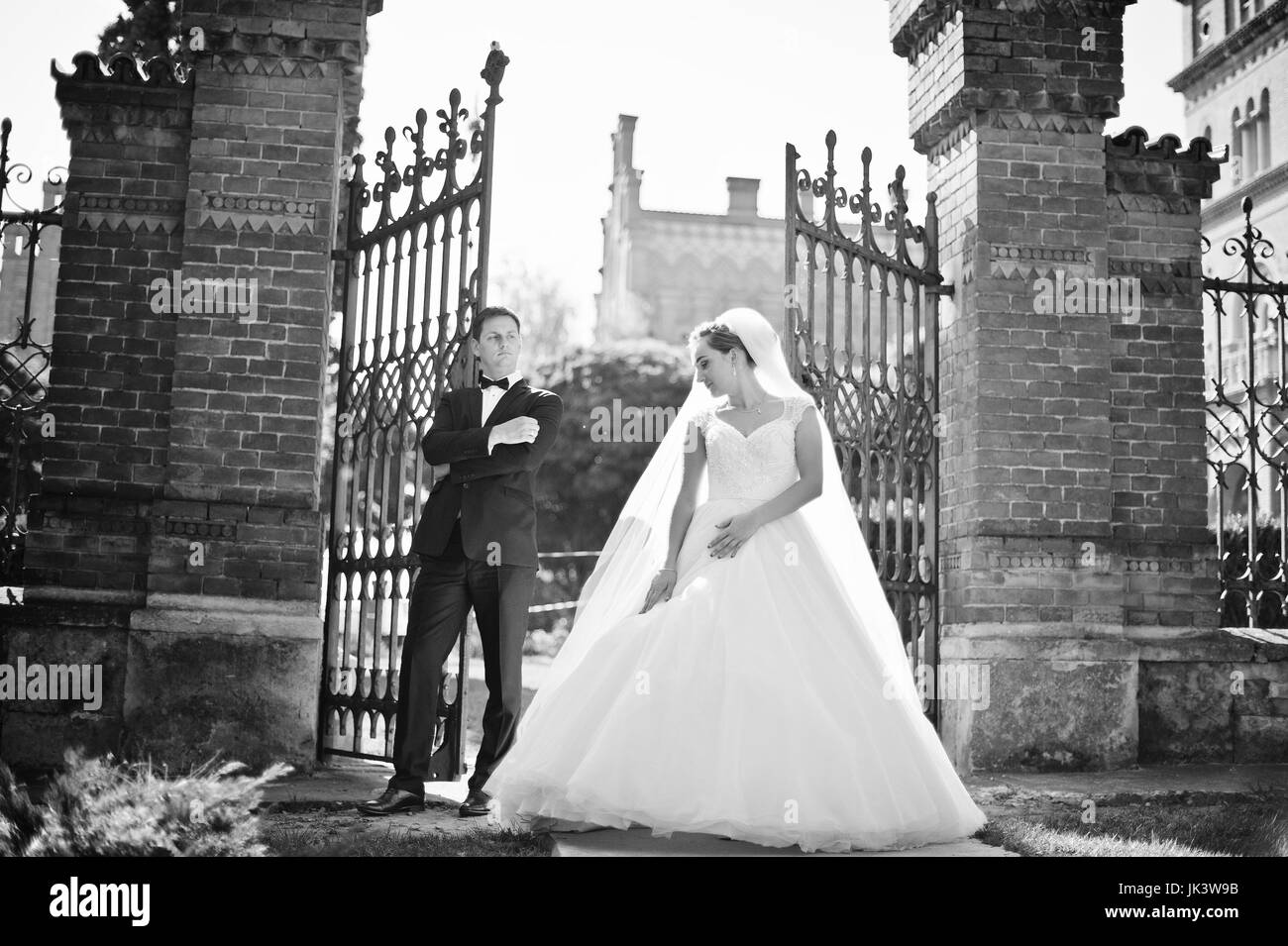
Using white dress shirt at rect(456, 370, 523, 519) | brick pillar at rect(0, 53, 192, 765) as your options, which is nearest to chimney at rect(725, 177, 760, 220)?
brick pillar at rect(0, 53, 192, 765)

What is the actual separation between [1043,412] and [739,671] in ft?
12.1

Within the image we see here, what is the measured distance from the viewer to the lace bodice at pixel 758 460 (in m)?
5.07

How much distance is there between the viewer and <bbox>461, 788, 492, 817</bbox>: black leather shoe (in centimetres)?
521

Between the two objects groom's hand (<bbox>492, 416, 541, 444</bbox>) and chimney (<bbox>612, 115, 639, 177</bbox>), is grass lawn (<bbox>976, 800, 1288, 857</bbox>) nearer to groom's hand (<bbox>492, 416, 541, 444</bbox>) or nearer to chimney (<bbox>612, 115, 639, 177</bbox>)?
groom's hand (<bbox>492, 416, 541, 444</bbox>)

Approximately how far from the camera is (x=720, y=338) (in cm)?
517

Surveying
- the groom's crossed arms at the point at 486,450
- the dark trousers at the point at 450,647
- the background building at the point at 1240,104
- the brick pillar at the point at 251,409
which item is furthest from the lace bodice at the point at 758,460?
the background building at the point at 1240,104

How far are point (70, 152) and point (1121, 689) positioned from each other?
6798 mm

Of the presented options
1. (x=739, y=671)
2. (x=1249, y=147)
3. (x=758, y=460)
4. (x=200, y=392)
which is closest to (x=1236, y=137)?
(x=1249, y=147)

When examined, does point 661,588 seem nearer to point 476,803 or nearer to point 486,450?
point 486,450

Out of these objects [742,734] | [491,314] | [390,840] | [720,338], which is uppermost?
[491,314]

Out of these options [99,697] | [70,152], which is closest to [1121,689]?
[99,697]

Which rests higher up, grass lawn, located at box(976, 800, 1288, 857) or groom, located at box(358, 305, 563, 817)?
groom, located at box(358, 305, 563, 817)

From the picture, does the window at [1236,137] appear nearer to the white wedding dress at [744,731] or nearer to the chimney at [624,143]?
the chimney at [624,143]

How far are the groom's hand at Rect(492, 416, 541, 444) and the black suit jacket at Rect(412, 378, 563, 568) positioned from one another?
0.05m
